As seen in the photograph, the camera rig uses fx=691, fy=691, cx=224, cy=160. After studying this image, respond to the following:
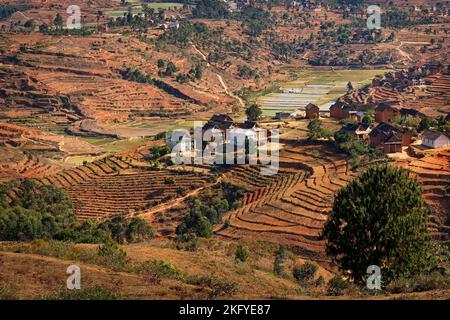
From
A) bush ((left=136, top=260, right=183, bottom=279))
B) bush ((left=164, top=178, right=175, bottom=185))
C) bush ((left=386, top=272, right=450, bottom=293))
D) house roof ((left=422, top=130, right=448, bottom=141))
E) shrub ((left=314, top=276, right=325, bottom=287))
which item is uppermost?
bush ((left=386, top=272, right=450, bottom=293))

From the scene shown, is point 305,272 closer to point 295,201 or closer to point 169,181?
point 295,201

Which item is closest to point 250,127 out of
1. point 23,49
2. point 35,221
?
point 35,221

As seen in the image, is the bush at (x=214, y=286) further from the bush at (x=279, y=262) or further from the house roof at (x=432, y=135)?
the house roof at (x=432, y=135)

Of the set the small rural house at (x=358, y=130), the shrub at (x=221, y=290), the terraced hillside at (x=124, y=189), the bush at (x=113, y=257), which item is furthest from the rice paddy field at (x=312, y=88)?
the shrub at (x=221, y=290)

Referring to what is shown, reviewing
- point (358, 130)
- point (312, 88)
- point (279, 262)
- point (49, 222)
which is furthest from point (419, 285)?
point (312, 88)

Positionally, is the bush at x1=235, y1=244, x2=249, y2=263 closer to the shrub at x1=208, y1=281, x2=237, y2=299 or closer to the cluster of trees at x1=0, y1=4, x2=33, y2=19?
the shrub at x1=208, y1=281, x2=237, y2=299

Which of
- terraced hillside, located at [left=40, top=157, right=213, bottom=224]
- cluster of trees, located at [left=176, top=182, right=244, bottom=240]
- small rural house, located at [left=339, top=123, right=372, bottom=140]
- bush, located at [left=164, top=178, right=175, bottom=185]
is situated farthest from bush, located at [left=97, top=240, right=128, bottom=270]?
small rural house, located at [left=339, top=123, right=372, bottom=140]
